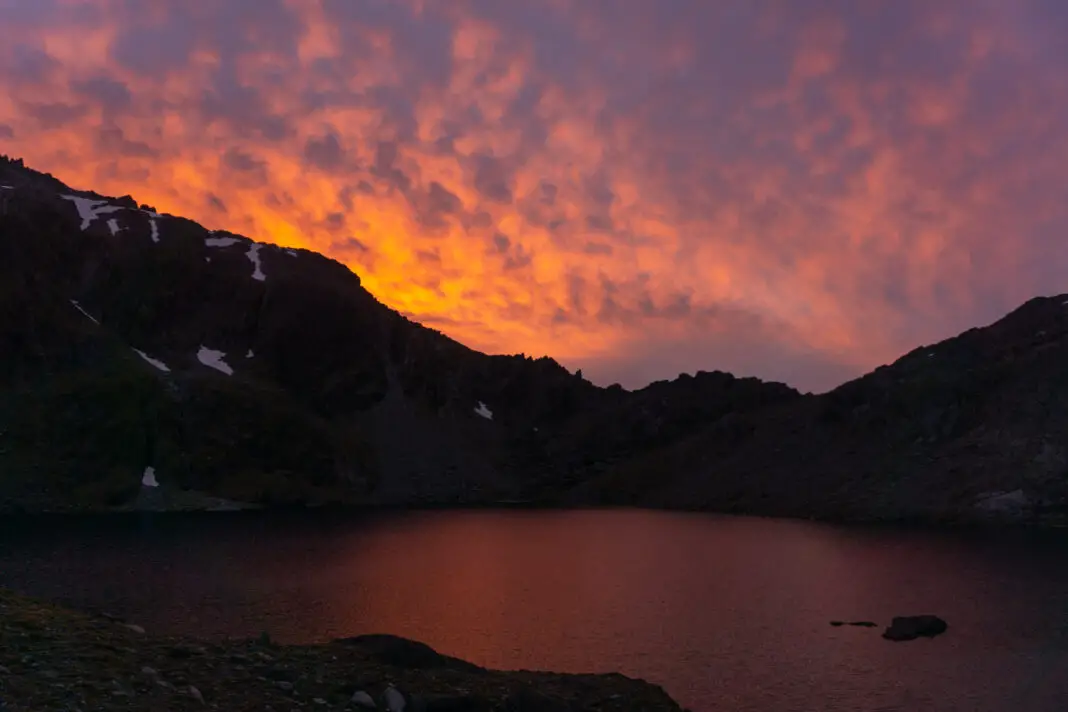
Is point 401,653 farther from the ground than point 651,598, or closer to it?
farther from the ground

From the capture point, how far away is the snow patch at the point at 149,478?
7037 inches

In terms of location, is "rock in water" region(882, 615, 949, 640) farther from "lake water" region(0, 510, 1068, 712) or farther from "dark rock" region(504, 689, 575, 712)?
"dark rock" region(504, 689, 575, 712)

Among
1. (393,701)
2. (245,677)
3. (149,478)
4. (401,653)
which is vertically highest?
(149,478)

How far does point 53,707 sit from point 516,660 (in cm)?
3017

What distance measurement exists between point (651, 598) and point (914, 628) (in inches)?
804

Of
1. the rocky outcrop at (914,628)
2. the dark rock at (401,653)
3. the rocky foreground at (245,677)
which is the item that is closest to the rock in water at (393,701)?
the rocky foreground at (245,677)

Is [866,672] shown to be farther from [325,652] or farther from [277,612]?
[277,612]

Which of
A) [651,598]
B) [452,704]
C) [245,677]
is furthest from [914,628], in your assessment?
[245,677]

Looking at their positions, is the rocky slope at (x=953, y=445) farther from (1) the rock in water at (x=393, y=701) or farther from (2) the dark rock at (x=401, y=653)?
(1) the rock in water at (x=393, y=701)

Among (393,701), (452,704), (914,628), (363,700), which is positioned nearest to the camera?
(363,700)

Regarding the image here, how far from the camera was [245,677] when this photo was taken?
25.5 m

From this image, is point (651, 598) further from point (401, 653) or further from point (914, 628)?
point (401, 653)

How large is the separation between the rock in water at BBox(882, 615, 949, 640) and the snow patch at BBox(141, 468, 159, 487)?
16140cm

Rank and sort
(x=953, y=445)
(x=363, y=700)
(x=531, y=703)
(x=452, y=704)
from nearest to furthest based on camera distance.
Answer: (x=363, y=700) → (x=452, y=704) → (x=531, y=703) → (x=953, y=445)
